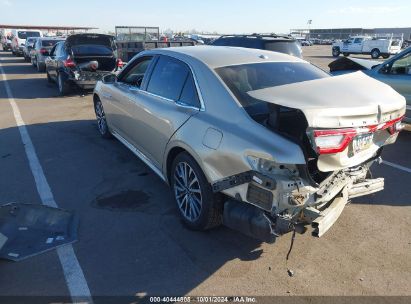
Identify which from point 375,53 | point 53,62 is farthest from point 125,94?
point 375,53

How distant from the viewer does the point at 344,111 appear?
2.71 metres

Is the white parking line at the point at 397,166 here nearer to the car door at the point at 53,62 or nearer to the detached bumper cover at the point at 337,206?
the detached bumper cover at the point at 337,206

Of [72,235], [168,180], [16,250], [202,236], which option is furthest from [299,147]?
[16,250]

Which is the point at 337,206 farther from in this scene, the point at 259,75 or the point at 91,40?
the point at 91,40

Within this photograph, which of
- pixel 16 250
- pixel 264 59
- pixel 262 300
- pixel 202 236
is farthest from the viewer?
pixel 264 59

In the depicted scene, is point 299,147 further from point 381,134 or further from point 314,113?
point 381,134

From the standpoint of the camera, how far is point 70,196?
14.8 ft

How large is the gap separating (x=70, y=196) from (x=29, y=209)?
54 centimetres

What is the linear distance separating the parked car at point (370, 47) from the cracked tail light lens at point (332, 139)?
3369cm

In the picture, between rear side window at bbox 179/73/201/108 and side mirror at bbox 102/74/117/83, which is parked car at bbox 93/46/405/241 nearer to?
rear side window at bbox 179/73/201/108

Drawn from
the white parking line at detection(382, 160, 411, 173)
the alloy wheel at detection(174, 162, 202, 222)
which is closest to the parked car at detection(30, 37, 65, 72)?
the alloy wheel at detection(174, 162, 202, 222)

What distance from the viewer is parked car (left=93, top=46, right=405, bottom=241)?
2.73m

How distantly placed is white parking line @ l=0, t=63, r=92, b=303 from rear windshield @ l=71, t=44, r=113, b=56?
4480 mm

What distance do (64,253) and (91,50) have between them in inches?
377
